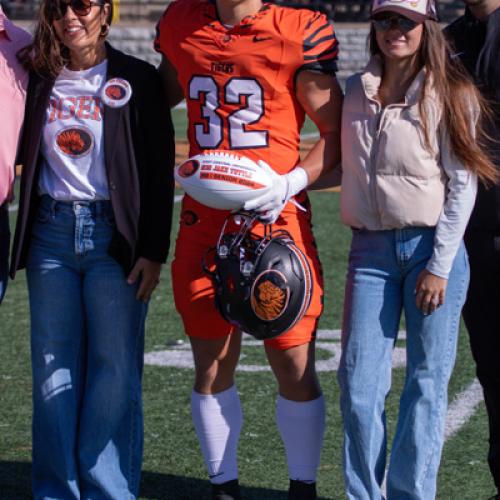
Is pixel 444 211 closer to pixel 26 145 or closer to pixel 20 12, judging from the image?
pixel 26 145

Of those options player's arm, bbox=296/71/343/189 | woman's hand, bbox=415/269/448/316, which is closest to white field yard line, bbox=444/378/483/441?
woman's hand, bbox=415/269/448/316

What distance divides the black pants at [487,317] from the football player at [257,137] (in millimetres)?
584

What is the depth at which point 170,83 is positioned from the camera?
4.30 m

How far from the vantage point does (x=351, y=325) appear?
393 centimetres

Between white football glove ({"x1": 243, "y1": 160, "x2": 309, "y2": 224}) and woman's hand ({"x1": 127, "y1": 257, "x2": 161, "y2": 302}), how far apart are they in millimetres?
437

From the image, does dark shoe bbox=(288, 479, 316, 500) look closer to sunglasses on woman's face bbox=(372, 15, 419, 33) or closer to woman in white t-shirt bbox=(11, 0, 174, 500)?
woman in white t-shirt bbox=(11, 0, 174, 500)

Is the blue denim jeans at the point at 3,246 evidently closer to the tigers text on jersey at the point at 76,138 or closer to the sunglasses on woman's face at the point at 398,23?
the tigers text on jersey at the point at 76,138

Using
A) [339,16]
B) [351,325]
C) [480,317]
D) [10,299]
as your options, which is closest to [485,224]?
[480,317]

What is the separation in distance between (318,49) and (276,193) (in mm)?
499

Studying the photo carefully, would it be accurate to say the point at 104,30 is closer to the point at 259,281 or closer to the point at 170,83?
the point at 170,83

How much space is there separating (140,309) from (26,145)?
0.66 metres

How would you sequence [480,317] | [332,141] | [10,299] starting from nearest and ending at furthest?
[332,141] < [480,317] < [10,299]

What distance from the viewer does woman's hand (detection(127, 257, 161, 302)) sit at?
13.6 ft

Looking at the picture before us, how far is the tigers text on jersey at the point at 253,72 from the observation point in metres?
4.02
